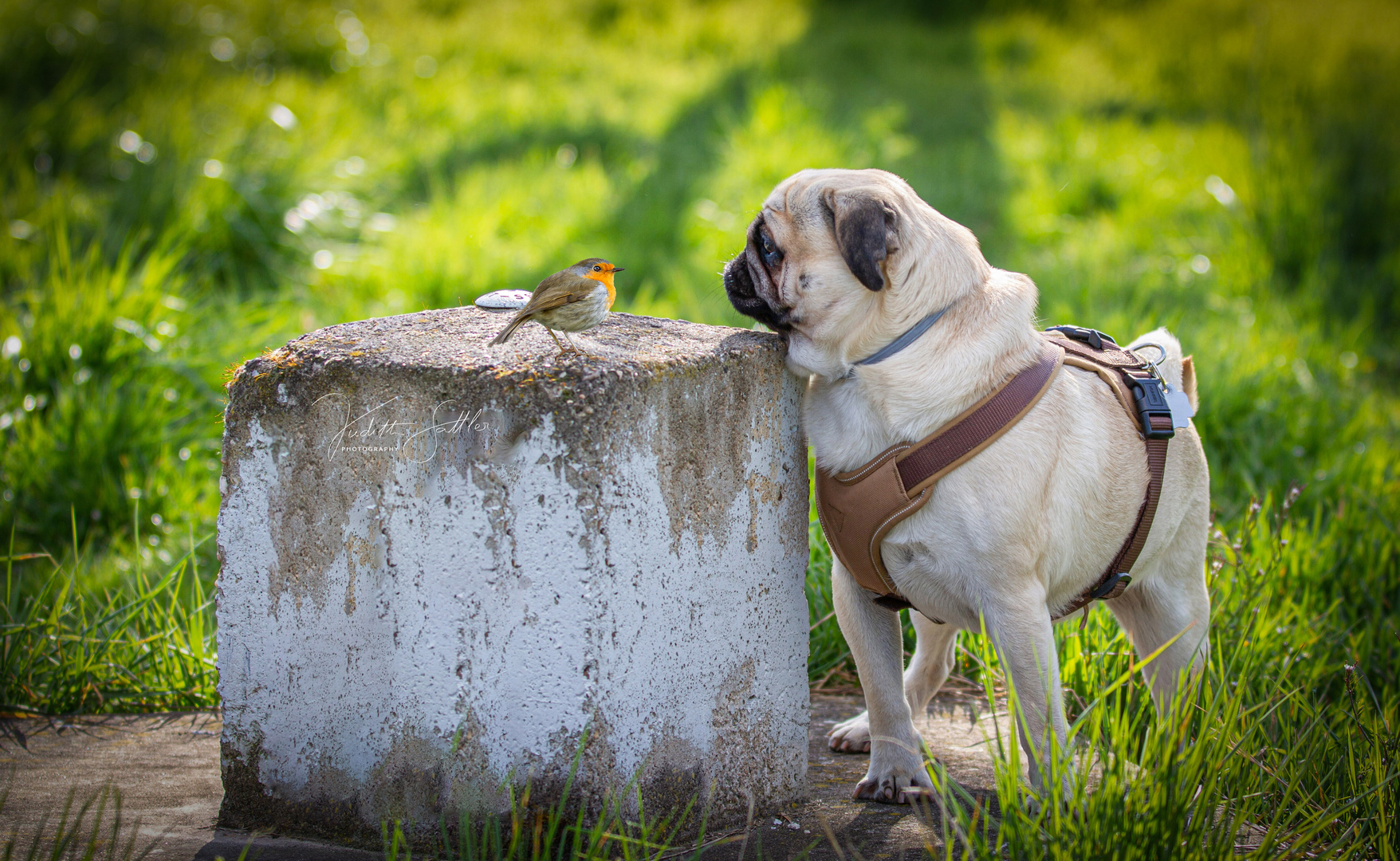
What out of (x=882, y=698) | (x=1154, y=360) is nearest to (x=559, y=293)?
(x=882, y=698)

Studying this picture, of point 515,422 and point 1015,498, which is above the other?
point 515,422

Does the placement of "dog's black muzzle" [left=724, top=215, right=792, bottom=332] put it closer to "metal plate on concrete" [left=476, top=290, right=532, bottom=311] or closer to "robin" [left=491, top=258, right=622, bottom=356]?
"robin" [left=491, top=258, right=622, bottom=356]

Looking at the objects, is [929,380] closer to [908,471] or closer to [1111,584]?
[908,471]

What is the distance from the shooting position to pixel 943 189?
29.8 ft

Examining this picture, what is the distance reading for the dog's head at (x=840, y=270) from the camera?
7.96 feet

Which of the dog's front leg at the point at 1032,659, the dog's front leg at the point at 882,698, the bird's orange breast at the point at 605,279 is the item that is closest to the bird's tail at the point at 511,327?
the bird's orange breast at the point at 605,279

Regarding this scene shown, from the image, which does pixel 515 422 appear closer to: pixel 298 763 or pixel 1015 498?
pixel 298 763

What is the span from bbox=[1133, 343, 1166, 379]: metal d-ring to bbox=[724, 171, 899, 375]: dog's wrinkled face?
86cm

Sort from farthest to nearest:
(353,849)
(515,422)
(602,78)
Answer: (602,78), (353,849), (515,422)

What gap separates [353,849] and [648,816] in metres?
0.66

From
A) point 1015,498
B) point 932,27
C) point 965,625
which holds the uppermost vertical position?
point 932,27

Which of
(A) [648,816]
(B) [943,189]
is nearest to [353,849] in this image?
(A) [648,816]

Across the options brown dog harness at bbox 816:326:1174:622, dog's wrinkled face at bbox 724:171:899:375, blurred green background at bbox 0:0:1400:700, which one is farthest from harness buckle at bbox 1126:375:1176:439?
blurred green background at bbox 0:0:1400:700

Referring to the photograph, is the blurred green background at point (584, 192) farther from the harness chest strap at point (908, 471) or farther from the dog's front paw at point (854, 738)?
the dog's front paw at point (854, 738)
